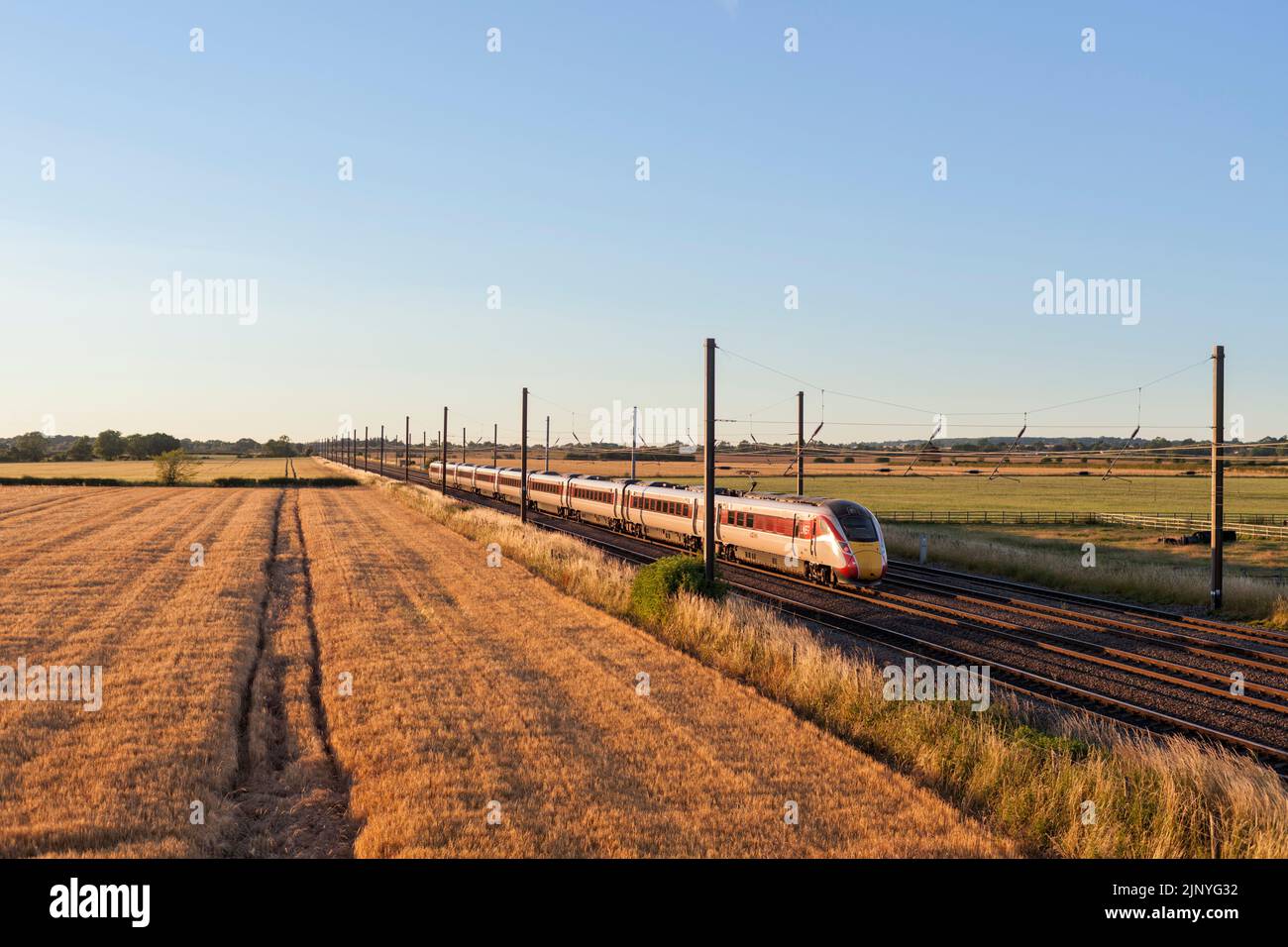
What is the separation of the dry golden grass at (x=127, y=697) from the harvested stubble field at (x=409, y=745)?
0.05 meters

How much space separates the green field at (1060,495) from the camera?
76.4 meters

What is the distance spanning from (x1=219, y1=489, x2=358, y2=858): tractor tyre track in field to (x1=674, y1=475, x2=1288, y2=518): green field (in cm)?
6197

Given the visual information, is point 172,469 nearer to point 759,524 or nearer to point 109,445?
point 759,524

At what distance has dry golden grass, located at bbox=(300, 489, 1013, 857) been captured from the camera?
8.68m

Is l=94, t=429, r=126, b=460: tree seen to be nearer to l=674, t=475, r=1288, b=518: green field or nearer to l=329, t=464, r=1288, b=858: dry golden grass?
l=674, t=475, r=1288, b=518: green field

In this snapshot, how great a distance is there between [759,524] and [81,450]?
644 ft

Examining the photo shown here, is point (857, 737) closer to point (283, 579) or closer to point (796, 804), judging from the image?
point (796, 804)

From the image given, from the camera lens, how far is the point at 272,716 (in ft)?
45.2

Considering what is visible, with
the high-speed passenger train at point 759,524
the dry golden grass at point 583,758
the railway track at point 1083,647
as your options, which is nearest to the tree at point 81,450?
→ the high-speed passenger train at point 759,524

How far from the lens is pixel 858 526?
2753 cm

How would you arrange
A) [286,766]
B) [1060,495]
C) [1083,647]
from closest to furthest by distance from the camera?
[286,766], [1083,647], [1060,495]

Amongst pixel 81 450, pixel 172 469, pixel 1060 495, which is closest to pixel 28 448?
pixel 81 450

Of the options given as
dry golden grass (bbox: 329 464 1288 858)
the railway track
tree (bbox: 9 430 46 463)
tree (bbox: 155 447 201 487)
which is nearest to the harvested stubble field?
dry golden grass (bbox: 329 464 1288 858)
